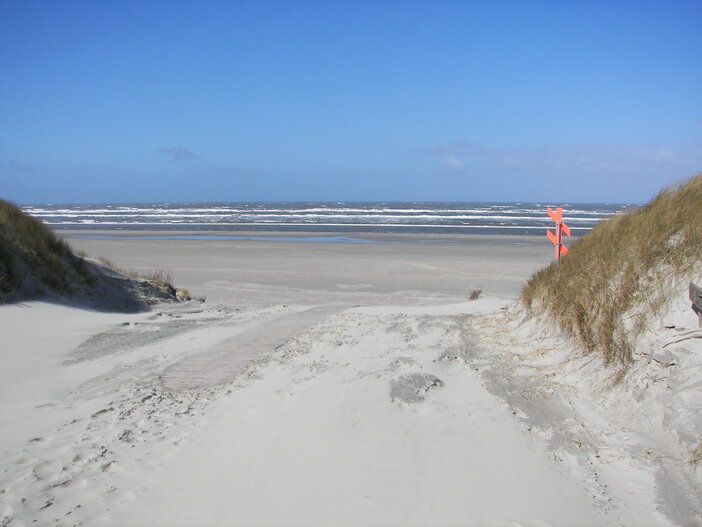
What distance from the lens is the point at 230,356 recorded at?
628 cm

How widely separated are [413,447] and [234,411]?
1.60 meters

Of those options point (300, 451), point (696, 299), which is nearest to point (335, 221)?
point (696, 299)

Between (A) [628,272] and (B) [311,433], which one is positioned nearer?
(B) [311,433]

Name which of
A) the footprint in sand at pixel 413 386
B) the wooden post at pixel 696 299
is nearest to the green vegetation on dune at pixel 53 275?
the footprint in sand at pixel 413 386

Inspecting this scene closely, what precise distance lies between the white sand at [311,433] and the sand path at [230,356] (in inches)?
1.5

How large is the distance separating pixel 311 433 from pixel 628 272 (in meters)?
3.40

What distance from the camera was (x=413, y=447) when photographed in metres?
3.64

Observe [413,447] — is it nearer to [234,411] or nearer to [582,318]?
[234,411]

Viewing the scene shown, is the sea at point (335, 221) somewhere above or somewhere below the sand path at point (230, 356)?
above

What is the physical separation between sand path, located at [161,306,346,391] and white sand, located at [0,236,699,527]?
38 mm

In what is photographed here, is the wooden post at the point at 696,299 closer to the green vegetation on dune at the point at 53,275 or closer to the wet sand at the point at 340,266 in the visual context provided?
the wet sand at the point at 340,266

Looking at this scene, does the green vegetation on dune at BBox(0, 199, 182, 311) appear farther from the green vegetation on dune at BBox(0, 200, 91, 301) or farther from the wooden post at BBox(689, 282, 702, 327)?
the wooden post at BBox(689, 282, 702, 327)

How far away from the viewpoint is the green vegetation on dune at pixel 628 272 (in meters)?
4.50

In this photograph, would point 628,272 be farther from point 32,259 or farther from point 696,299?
point 32,259
